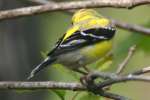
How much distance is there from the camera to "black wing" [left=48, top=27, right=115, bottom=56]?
337 cm

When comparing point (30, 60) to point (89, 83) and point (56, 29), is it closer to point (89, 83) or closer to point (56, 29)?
point (89, 83)

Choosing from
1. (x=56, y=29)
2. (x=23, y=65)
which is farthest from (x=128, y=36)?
(x=56, y=29)

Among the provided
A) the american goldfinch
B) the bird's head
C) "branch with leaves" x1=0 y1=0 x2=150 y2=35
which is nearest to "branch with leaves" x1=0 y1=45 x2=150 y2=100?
"branch with leaves" x1=0 y1=0 x2=150 y2=35

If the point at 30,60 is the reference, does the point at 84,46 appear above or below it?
above

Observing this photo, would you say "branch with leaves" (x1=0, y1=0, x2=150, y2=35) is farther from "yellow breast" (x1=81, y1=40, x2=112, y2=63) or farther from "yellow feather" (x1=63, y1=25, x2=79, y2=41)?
"yellow feather" (x1=63, y1=25, x2=79, y2=41)

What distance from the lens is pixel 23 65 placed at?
14.4 feet

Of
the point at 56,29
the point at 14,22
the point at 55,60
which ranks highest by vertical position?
the point at 55,60

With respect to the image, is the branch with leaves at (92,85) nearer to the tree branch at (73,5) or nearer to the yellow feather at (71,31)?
the tree branch at (73,5)

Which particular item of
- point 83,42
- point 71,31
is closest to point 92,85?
point 83,42

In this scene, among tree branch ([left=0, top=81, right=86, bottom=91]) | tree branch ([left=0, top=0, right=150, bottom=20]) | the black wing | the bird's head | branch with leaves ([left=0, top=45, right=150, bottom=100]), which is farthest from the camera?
the bird's head

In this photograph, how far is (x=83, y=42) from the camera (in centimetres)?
346

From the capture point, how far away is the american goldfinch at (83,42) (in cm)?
323

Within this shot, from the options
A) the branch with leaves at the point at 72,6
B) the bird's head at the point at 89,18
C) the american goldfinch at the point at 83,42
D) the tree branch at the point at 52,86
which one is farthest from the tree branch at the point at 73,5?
the bird's head at the point at 89,18

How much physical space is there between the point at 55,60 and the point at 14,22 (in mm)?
1414
